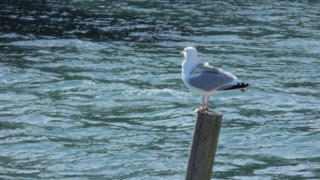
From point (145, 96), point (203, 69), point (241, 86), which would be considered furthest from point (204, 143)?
point (145, 96)

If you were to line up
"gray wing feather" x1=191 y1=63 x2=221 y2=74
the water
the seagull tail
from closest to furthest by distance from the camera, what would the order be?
the seagull tail
"gray wing feather" x1=191 y1=63 x2=221 y2=74
the water

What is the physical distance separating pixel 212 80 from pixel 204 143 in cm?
84

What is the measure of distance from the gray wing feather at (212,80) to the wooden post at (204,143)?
16.5 inches

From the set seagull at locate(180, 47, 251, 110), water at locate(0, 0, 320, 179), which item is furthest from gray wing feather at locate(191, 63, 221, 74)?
water at locate(0, 0, 320, 179)

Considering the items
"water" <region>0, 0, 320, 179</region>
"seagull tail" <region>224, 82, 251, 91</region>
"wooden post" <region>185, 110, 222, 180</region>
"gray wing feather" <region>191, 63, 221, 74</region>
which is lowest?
"water" <region>0, 0, 320, 179</region>

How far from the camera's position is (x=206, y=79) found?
712cm

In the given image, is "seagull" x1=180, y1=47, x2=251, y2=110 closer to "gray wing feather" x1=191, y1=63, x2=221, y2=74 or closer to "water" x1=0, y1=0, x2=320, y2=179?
"gray wing feather" x1=191, y1=63, x2=221, y2=74

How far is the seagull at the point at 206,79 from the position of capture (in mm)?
6992

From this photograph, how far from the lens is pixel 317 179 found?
9.98 meters

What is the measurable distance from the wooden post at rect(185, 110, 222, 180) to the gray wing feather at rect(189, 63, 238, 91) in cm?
42

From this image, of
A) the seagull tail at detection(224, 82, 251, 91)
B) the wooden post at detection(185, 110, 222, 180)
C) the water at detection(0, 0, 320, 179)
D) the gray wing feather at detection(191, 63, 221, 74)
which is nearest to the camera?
the wooden post at detection(185, 110, 222, 180)

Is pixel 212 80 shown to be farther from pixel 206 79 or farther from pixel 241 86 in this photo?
pixel 241 86

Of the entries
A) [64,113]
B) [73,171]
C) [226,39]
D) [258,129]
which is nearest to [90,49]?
[226,39]

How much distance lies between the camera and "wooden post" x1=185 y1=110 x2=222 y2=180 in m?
6.62
